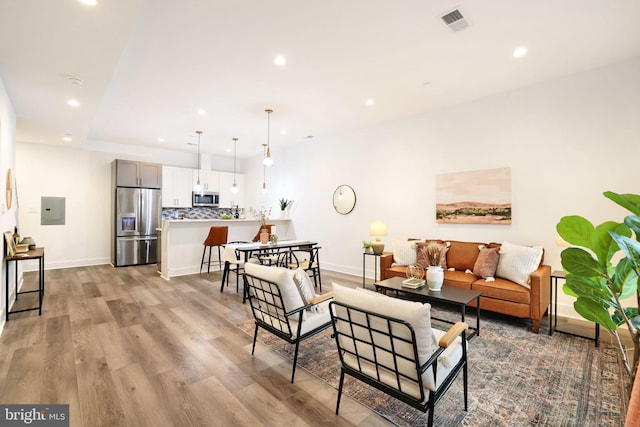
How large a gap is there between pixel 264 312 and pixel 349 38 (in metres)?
2.71

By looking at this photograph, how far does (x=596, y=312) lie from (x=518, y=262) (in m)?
2.30

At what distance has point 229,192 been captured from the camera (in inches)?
350

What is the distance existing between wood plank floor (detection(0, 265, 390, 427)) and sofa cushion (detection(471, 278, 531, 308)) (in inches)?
92.2

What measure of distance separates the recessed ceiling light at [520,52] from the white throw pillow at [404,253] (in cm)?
270

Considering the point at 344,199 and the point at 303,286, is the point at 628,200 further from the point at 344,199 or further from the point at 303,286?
the point at 344,199

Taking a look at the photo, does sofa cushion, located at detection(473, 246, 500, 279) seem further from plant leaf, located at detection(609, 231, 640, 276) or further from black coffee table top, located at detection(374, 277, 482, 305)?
plant leaf, located at detection(609, 231, 640, 276)

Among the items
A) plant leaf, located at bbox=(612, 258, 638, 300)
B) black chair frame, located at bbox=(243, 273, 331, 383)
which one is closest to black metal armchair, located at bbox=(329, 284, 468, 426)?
black chair frame, located at bbox=(243, 273, 331, 383)

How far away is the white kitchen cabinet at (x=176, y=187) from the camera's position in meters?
7.62

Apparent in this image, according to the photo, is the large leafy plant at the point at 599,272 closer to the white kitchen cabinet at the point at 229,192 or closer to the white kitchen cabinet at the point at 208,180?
the white kitchen cabinet at the point at 208,180

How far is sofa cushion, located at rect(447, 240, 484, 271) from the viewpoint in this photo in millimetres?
4254

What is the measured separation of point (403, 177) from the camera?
5.32m

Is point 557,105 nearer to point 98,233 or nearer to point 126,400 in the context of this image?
point 126,400

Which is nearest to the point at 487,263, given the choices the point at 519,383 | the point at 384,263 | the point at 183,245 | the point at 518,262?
the point at 518,262

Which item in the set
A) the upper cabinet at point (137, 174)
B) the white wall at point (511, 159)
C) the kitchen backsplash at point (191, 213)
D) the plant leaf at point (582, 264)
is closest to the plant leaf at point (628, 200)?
the plant leaf at point (582, 264)
